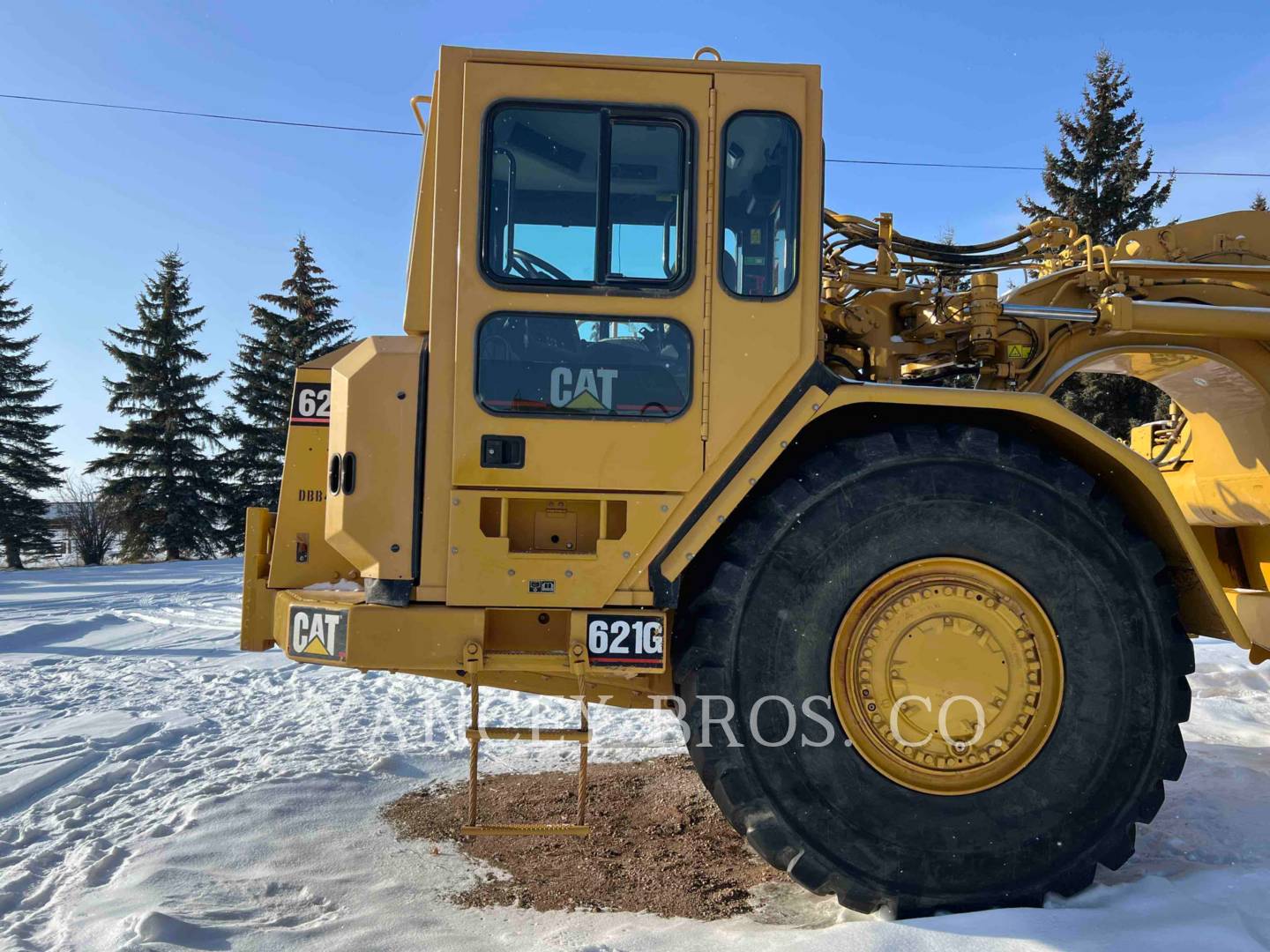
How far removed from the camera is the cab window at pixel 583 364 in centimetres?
321

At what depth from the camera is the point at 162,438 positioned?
100ft

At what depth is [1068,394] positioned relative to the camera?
22.3 m

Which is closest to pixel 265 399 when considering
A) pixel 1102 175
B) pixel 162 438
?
pixel 162 438

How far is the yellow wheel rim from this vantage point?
3.08m

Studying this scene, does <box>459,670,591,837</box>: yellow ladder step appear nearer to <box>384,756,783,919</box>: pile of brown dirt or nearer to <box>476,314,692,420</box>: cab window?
<box>384,756,783,919</box>: pile of brown dirt

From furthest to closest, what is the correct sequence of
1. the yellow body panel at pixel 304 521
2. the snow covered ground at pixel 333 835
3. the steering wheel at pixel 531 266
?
the yellow body panel at pixel 304 521
the steering wheel at pixel 531 266
the snow covered ground at pixel 333 835

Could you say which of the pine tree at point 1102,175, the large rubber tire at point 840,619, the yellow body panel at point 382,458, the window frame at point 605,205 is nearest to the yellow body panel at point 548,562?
the yellow body panel at point 382,458

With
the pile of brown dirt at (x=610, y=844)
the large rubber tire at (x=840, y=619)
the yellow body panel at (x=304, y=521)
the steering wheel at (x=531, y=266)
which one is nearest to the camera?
the large rubber tire at (x=840, y=619)

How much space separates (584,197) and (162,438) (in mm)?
32175

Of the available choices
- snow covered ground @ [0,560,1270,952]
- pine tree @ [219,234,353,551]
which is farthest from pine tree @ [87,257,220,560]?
snow covered ground @ [0,560,1270,952]

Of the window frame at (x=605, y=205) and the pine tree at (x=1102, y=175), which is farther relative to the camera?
the pine tree at (x=1102, y=175)

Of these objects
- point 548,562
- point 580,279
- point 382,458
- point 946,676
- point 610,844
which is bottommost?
point 610,844

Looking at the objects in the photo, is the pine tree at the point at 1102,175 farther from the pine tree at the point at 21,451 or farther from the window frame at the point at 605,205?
the pine tree at the point at 21,451

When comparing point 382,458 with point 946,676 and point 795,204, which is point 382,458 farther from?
point 946,676
